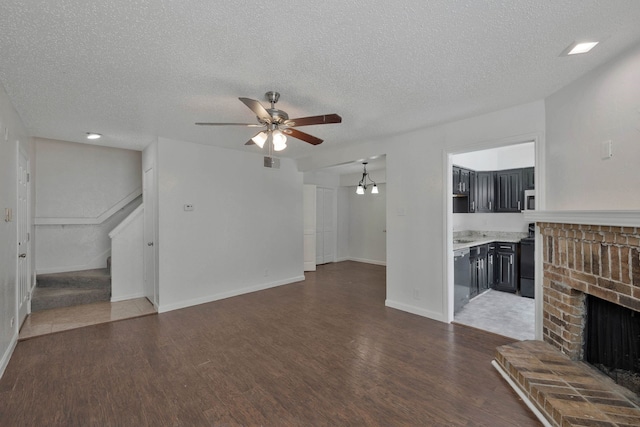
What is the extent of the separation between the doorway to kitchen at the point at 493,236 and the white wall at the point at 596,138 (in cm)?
144

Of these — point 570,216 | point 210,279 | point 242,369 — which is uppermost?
point 570,216

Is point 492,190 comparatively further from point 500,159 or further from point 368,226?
point 368,226

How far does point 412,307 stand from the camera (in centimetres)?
399

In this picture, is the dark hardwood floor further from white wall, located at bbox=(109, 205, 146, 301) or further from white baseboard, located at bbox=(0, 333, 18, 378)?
white wall, located at bbox=(109, 205, 146, 301)

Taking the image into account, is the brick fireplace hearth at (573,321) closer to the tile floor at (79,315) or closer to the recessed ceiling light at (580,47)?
the recessed ceiling light at (580,47)

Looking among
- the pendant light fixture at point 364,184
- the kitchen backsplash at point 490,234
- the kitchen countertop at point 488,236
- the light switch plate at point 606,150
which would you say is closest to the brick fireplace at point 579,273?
the light switch plate at point 606,150

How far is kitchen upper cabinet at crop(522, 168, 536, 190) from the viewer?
5113 millimetres

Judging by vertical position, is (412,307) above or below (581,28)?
below

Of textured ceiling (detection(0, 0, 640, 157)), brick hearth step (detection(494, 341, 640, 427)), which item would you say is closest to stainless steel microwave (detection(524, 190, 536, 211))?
textured ceiling (detection(0, 0, 640, 157))

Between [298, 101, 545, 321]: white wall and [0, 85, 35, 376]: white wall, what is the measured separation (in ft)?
13.4

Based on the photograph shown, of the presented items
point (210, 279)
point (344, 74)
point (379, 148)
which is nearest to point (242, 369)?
point (210, 279)

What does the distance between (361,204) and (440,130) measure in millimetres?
4783

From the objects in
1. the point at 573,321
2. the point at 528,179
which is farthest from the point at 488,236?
the point at 573,321

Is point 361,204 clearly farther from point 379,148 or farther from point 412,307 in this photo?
point 412,307
